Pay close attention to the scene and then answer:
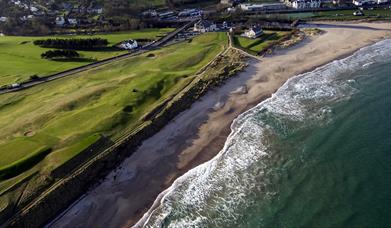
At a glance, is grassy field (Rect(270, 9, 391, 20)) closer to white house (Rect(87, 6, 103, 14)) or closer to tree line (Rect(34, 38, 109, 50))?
tree line (Rect(34, 38, 109, 50))

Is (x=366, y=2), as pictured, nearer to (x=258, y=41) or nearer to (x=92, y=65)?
(x=258, y=41)

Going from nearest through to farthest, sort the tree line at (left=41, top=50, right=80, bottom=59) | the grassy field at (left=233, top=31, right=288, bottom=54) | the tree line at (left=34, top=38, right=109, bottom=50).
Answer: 1. the grassy field at (left=233, top=31, right=288, bottom=54)
2. the tree line at (left=41, top=50, right=80, bottom=59)
3. the tree line at (left=34, top=38, right=109, bottom=50)

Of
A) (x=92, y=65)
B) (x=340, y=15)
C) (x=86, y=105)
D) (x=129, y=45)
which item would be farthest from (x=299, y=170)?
(x=340, y=15)

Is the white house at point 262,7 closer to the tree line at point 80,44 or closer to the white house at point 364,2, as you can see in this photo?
the white house at point 364,2

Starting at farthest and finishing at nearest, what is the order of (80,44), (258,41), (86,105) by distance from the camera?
(80,44) → (258,41) → (86,105)

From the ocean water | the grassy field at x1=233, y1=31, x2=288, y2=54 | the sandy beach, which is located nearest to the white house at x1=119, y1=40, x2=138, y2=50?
the grassy field at x1=233, y1=31, x2=288, y2=54

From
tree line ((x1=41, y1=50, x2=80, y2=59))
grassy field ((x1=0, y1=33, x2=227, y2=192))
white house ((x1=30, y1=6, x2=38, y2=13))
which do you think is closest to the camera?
grassy field ((x1=0, y1=33, x2=227, y2=192))
